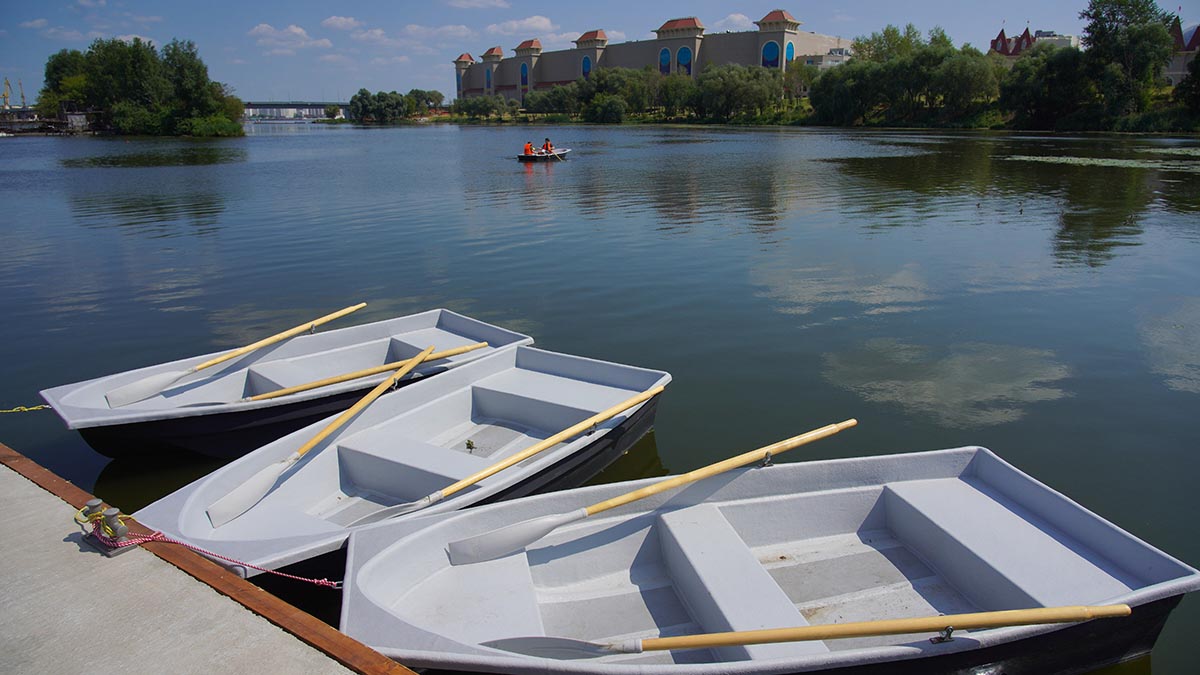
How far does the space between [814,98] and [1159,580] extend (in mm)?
90100

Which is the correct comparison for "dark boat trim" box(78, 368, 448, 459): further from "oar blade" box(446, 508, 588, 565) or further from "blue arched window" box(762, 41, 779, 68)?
"blue arched window" box(762, 41, 779, 68)

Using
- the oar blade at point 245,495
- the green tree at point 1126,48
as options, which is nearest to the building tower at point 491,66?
the green tree at point 1126,48

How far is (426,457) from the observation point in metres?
6.20

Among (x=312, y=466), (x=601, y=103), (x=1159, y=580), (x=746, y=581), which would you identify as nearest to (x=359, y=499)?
(x=312, y=466)

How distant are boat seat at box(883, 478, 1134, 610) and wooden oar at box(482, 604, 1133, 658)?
0.47 metres

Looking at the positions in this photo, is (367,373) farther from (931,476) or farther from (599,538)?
(931,476)

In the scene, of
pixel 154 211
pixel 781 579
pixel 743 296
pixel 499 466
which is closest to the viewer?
pixel 781 579

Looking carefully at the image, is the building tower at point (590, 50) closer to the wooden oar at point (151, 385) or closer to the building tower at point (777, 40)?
the building tower at point (777, 40)

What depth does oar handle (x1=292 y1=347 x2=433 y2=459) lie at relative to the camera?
6.07m

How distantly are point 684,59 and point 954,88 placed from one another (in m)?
66.2

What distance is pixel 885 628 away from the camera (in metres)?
3.71

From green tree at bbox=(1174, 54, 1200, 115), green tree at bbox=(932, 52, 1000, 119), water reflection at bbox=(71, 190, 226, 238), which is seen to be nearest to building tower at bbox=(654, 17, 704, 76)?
green tree at bbox=(932, 52, 1000, 119)

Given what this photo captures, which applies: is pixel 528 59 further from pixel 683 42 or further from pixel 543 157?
pixel 543 157

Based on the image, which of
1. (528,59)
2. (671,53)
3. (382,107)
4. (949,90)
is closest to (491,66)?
(528,59)
